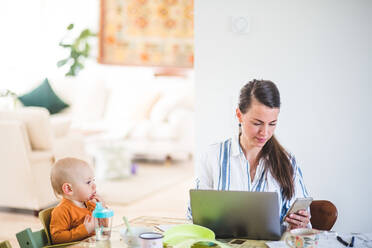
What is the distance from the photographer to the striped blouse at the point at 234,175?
1.91 meters

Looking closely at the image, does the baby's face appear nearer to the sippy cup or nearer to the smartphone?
the sippy cup

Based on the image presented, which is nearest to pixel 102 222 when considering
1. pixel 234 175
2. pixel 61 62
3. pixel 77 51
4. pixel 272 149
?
pixel 234 175

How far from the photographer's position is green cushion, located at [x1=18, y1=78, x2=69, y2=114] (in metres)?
6.43

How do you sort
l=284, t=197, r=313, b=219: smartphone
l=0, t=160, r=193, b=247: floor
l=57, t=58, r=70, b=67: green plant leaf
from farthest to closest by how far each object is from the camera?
l=57, t=58, r=70, b=67: green plant leaf
l=0, t=160, r=193, b=247: floor
l=284, t=197, r=313, b=219: smartphone

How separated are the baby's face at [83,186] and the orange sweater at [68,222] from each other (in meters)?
0.03

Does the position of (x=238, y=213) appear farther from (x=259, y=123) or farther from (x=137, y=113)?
(x=137, y=113)

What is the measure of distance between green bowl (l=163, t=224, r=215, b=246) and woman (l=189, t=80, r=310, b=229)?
1.27ft

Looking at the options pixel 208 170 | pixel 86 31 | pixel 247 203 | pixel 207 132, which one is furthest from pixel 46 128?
pixel 86 31

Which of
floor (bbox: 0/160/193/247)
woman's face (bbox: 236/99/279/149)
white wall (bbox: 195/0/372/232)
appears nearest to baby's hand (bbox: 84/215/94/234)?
woman's face (bbox: 236/99/279/149)

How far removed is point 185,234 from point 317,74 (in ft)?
4.15

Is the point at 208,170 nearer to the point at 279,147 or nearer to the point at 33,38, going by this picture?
the point at 279,147

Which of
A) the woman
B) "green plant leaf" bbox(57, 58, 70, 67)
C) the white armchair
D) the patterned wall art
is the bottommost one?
the white armchair

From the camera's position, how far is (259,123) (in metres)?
1.88

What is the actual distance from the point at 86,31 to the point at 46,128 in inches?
137
